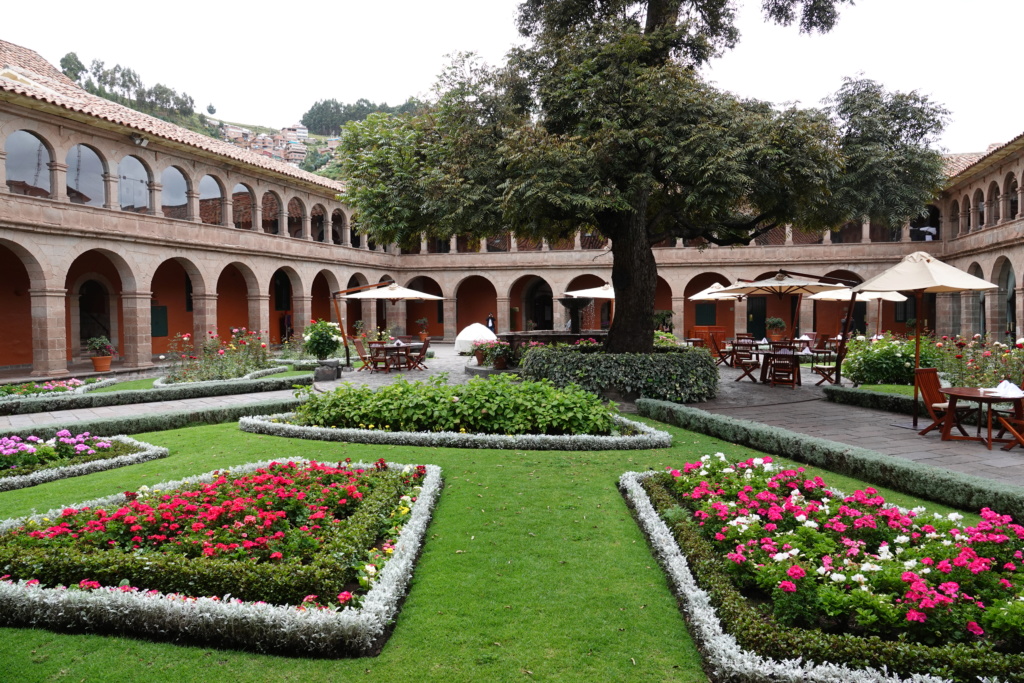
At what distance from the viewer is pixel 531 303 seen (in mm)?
32969

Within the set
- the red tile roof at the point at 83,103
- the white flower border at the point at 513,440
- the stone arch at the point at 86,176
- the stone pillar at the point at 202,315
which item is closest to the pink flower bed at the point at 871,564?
the white flower border at the point at 513,440

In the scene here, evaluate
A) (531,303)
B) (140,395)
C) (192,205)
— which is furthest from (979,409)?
(531,303)

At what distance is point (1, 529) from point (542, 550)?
3.66m

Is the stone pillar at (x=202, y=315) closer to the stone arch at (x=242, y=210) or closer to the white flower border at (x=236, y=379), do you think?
the white flower border at (x=236, y=379)

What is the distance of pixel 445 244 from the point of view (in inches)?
1237

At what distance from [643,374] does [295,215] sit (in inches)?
771

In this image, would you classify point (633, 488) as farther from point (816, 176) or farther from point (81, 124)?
point (81, 124)

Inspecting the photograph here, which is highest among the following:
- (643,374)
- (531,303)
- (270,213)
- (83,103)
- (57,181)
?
(83,103)

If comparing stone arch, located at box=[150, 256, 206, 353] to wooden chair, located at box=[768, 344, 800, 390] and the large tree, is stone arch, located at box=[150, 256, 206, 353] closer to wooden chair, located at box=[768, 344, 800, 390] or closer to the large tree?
the large tree

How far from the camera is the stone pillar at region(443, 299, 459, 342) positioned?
30.2m

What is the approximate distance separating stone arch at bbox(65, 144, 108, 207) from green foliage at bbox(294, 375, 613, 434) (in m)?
12.8

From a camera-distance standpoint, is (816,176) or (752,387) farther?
(752,387)

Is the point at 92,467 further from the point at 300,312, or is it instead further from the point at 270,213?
the point at 270,213

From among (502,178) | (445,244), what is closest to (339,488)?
(502,178)
